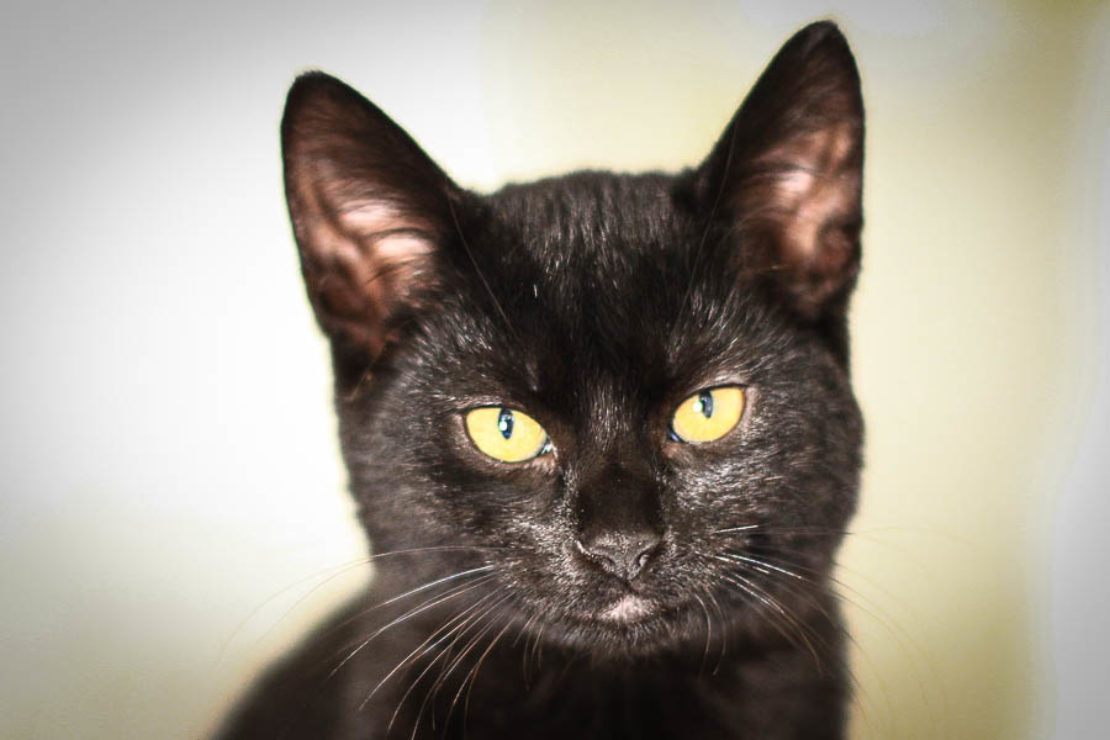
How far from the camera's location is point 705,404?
888 millimetres

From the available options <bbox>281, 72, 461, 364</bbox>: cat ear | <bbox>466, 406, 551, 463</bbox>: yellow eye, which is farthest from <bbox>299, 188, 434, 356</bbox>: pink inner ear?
<bbox>466, 406, 551, 463</bbox>: yellow eye

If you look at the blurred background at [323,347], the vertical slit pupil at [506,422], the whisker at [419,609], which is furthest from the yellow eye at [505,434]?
the blurred background at [323,347]

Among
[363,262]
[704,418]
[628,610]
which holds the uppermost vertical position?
[363,262]

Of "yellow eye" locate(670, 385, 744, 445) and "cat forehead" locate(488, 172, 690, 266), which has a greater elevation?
"cat forehead" locate(488, 172, 690, 266)

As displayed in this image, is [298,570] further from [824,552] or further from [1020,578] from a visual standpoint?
[1020,578]

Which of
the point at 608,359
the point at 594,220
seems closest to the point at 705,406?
the point at 608,359

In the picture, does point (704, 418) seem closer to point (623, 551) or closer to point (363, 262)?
point (623, 551)

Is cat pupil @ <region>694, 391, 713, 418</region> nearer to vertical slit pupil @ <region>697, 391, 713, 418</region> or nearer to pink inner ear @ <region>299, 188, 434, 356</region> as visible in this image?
vertical slit pupil @ <region>697, 391, 713, 418</region>

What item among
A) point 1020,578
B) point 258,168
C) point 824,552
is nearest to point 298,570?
point 258,168

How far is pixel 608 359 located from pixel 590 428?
0.06 metres

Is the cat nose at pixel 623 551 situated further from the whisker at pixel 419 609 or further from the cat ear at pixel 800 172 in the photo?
the cat ear at pixel 800 172

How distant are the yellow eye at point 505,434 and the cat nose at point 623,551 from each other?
0.37 feet

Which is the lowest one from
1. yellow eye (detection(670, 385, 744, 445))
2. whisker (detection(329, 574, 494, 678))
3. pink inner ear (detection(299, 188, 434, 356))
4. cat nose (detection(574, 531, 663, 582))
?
whisker (detection(329, 574, 494, 678))

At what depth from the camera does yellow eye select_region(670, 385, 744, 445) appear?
0.88 m
